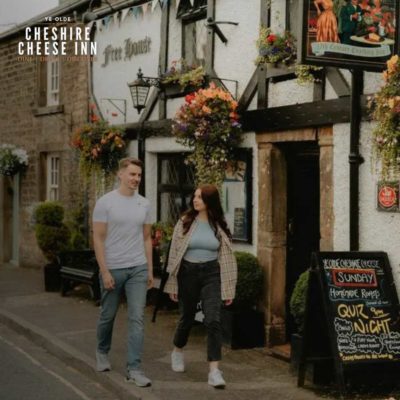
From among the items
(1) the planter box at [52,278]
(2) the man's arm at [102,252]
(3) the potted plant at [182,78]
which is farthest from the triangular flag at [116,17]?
(2) the man's arm at [102,252]

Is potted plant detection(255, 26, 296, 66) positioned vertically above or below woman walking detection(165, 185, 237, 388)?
above

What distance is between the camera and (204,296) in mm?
7086

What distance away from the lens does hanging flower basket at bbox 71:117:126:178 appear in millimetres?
12336

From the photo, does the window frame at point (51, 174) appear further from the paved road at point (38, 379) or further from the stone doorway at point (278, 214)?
the stone doorway at point (278, 214)

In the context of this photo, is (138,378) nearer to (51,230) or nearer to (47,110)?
(51,230)

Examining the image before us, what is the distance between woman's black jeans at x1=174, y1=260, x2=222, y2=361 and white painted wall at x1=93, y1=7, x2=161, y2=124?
16.3ft

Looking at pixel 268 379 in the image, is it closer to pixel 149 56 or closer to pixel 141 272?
pixel 141 272

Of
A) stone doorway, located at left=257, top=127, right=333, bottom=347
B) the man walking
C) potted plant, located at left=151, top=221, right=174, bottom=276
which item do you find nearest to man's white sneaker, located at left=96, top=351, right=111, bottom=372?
the man walking

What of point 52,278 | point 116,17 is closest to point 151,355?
point 52,278

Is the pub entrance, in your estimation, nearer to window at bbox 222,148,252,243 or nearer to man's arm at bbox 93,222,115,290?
window at bbox 222,148,252,243

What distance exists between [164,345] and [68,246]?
5.51m

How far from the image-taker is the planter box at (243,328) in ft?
28.8

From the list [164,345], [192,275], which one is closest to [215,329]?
[192,275]

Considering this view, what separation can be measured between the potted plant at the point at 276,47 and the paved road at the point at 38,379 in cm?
384
